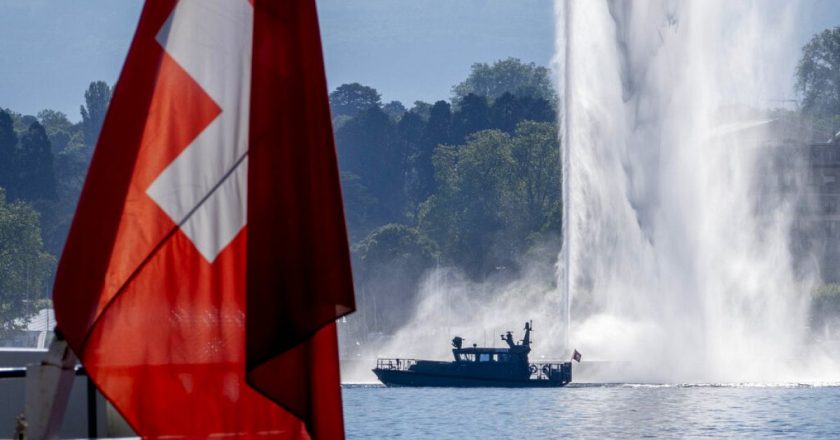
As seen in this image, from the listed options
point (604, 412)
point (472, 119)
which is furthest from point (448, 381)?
point (472, 119)

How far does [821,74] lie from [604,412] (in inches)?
5243

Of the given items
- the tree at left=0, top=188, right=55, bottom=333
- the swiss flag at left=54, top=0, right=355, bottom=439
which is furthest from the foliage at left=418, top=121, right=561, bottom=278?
the swiss flag at left=54, top=0, right=355, bottom=439

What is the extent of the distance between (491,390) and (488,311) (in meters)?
56.5

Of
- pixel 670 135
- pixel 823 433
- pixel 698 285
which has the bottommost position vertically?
pixel 823 433

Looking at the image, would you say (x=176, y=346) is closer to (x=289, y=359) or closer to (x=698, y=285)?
(x=289, y=359)

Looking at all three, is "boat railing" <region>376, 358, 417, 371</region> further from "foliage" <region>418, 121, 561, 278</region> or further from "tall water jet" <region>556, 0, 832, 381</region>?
"foliage" <region>418, 121, 561, 278</region>

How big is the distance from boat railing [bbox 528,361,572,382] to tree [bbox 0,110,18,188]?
109302 millimetres

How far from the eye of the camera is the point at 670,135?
74.1 meters

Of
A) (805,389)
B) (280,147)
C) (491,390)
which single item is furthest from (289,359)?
(491,390)

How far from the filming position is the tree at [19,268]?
451 ft

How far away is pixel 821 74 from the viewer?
185750 millimetres

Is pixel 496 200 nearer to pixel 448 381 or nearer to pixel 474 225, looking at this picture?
pixel 474 225

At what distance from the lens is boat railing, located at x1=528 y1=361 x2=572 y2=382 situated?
79312 millimetres

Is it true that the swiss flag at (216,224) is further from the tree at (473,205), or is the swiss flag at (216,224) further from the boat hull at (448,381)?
the tree at (473,205)
